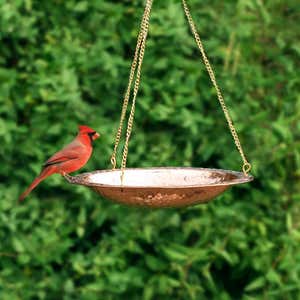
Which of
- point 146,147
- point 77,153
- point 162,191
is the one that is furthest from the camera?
point 146,147

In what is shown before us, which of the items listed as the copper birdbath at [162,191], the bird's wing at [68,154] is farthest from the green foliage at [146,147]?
the copper birdbath at [162,191]

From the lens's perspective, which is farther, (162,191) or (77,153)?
(77,153)

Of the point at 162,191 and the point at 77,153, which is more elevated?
the point at 162,191

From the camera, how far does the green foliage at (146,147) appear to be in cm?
477

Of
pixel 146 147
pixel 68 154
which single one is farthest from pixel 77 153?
pixel 146 147

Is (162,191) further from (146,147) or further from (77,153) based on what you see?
(146,147)

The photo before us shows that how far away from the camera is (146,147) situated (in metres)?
4.98

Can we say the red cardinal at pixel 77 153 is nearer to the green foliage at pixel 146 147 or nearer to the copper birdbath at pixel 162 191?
the copper birdbath at pixel 162 191

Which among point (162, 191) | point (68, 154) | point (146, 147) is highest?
point (162, 191)

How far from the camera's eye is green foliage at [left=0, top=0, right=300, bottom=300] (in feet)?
15.6

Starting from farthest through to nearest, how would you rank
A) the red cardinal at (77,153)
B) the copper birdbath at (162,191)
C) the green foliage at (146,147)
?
the green foliage at (146,147)
the red cardinal at (77,153)
the copper birdbath at (162,191)

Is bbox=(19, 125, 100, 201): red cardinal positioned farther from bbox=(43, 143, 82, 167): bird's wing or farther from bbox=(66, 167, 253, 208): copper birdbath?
bbox=(66, 167, 253, 208): copper birdbath

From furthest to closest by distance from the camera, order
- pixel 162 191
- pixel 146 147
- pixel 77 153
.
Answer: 1. pixel 146 147
2. pixel 77 153
3. pixel 162 191

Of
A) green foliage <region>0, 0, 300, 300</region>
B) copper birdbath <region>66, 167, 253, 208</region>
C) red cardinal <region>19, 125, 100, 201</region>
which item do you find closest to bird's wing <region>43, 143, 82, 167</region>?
red cardinal <region>19, 125, 100, 201</region>
